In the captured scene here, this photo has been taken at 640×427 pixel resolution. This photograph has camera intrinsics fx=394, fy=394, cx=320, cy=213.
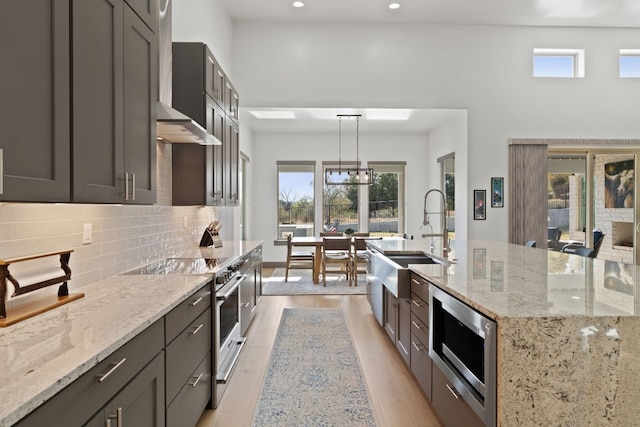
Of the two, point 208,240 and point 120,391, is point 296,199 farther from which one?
point 120,391

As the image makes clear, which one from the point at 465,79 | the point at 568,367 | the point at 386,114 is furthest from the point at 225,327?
the point at 465,79

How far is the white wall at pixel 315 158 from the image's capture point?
8664mm

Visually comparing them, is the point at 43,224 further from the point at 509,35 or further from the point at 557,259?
the point at 509,35

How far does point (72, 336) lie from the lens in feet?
4.20

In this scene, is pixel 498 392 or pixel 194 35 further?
pixel 194 35

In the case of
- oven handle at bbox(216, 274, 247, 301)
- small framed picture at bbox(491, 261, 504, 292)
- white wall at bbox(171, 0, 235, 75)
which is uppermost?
white wall at bbox(171, 0, 235, 75)

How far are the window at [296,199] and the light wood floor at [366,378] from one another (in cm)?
390

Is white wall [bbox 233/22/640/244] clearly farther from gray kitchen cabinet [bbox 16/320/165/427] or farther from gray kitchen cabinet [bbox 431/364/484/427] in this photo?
gray kitchen cabinet [bbox 16/320/165/427]

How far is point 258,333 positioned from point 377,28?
15.8 ft

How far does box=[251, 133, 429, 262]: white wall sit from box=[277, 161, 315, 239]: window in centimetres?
13

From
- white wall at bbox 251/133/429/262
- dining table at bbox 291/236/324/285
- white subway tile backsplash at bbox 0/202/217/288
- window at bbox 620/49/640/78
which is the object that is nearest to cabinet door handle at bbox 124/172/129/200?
white subway tile backsplash at bbox 0/202/217/288

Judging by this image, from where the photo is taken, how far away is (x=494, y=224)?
6273 millimetres

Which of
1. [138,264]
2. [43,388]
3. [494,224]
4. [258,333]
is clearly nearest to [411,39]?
[494,224]

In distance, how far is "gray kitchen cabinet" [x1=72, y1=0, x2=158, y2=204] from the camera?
57.5 inches
